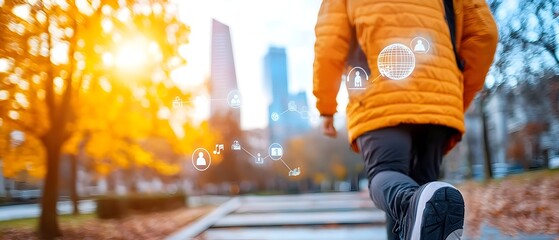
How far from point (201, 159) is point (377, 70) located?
2.26ft

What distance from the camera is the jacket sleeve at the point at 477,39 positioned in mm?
1639

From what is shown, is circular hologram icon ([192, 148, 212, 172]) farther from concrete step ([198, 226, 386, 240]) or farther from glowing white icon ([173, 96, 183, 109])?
concrete step ([198, 226, 386, 240])

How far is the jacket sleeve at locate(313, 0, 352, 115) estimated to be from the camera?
1542mm

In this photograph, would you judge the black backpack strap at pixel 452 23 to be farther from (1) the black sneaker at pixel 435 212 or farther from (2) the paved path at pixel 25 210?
(2) the paved path at pixel 25 210

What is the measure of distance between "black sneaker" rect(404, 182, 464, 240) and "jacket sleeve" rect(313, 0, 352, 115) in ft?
1.39

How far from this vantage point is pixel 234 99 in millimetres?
1861

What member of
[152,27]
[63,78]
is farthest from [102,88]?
[152,27]

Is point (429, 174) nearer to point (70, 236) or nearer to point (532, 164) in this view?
point (532, 164)

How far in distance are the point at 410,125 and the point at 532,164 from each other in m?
0.79

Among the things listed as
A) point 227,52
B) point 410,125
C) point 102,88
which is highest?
point 227,52

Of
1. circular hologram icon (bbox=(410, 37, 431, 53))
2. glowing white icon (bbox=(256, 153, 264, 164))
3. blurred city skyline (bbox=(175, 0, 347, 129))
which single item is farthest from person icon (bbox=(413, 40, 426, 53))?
glowing white icon (bbox=(256, 153, 264, 164))

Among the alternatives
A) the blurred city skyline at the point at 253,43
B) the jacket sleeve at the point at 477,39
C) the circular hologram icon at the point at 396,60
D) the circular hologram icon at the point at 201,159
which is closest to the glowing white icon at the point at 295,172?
the blurred city skyline at the point at 253,43

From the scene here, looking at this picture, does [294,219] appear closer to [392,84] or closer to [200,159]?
[200,159]

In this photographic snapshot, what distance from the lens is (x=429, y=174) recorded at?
164 cm
